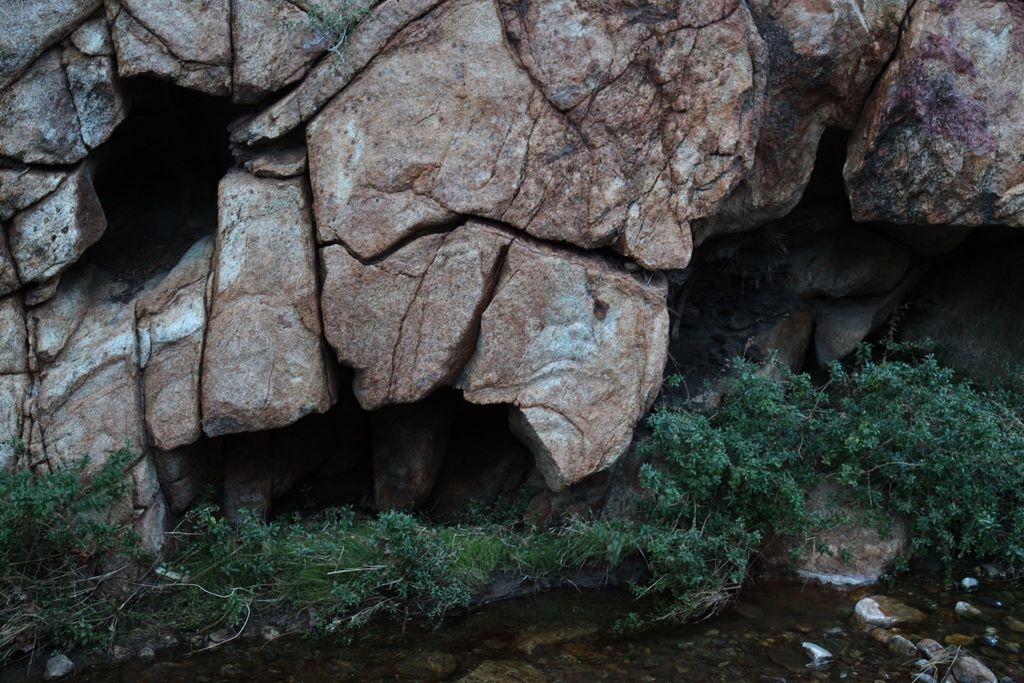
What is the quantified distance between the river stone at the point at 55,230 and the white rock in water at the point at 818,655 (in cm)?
432

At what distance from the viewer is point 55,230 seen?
5320 millimetres

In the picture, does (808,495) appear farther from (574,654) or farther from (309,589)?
(309,589)

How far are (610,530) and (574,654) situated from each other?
0.73 m

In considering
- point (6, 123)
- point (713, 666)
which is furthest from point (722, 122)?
point (6, 123)

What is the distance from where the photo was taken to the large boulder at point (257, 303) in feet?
17.9

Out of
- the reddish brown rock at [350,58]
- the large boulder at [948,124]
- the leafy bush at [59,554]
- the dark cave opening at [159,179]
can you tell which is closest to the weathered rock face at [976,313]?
the large boulder at [948,124]

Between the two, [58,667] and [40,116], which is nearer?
[58,667]

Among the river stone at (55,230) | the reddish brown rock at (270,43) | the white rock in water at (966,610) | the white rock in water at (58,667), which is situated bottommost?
the white rock in water at (966,610)

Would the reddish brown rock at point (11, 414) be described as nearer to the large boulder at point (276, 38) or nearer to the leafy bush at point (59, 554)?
the leafy bush at point (59, 554)

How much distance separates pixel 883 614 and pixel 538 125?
10.6 feet

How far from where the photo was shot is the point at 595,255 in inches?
225

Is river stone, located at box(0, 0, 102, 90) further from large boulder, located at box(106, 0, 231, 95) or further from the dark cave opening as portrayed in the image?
the dark cave opening

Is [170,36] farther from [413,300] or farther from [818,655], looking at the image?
[818,655]

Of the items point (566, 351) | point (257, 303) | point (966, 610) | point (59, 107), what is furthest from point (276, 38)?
point (966, 610)
